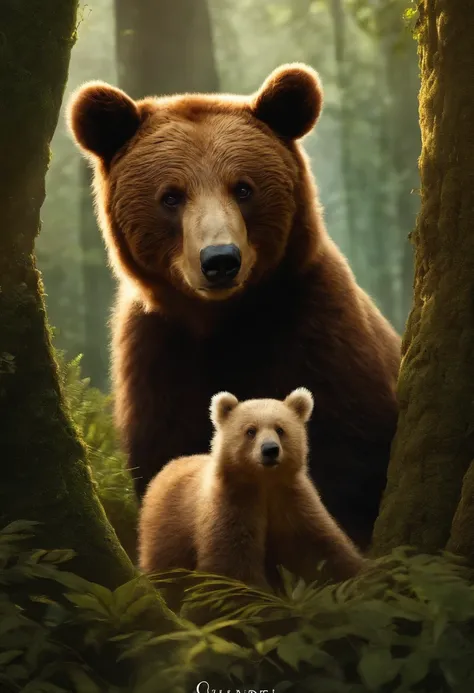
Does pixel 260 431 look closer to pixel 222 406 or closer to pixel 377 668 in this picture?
pixel 222 406

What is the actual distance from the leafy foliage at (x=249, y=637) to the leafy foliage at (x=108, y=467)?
2292 millimetres

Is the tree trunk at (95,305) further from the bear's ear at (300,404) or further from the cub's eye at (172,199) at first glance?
the bear's ear at (300,404)

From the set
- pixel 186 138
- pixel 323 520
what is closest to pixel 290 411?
pixel 323 520

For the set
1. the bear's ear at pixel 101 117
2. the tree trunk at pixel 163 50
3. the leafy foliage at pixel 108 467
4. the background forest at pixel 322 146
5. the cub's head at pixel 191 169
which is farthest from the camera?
the background forest at pixel 322 146

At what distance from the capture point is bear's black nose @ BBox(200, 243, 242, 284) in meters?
4.51

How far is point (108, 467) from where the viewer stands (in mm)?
6602

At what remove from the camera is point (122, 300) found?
19.6 feet

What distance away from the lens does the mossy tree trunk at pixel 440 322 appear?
13.0ft

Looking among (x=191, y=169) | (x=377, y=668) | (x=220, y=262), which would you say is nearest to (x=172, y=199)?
(x=191, y=169)

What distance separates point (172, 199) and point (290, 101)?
914mm

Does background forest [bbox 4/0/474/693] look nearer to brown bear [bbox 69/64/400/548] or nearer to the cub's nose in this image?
the cub's nose

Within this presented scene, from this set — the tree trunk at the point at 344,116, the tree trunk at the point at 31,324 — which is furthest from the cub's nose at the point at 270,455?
the tree trunk at the point at 344,116

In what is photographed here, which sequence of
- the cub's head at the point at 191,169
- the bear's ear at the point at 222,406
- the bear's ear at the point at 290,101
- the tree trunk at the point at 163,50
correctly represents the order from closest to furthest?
the bear's ear at the point at 222,406, the cub's head at the point at 191,169, the bear's ear at the point at 290,101, the tree trunk at the point at 163,50

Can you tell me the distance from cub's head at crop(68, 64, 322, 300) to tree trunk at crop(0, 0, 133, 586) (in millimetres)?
1232
